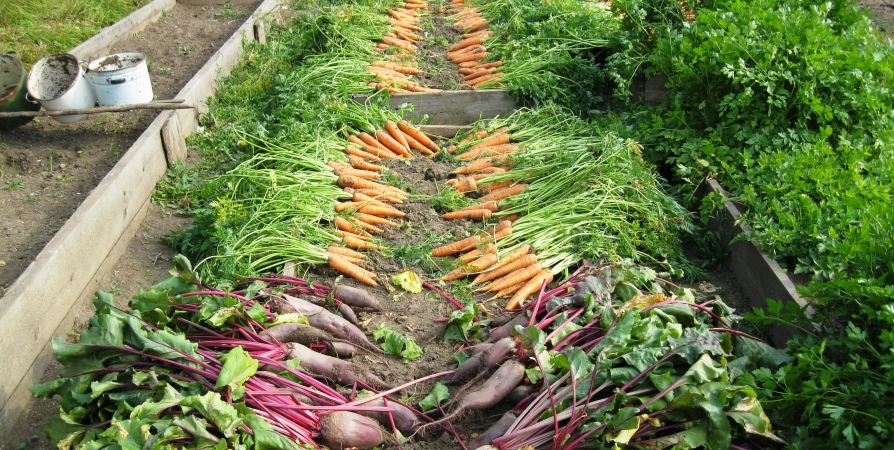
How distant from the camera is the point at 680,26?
17.2 feet

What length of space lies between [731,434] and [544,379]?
0.76 metres

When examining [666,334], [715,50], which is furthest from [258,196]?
[715,50]

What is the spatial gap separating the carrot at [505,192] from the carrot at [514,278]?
802 mm

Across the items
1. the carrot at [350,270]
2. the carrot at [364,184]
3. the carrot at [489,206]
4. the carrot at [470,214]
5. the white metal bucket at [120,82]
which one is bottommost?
the carrot at [350,270]

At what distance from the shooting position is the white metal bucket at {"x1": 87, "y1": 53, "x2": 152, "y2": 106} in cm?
542

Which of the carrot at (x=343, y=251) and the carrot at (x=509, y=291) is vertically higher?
the carrot at (x=343, y=251)

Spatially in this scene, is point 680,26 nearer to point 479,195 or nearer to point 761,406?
point 479,195

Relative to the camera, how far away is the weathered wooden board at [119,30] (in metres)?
6.38

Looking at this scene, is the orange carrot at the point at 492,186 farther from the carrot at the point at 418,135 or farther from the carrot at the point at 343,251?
the carrot at the point at 343,251

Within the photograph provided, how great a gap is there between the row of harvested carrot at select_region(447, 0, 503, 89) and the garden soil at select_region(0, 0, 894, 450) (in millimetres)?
215

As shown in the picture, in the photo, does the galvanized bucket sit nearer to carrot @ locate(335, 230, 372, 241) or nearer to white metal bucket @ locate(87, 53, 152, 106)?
white metal bucket @ locate(87, 53, 152, 106)

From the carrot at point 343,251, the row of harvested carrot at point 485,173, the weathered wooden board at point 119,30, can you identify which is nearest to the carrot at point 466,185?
the row of harvested carrot at point 485,173

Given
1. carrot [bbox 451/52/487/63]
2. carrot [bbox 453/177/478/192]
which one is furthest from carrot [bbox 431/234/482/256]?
carrot [bbox 451/52/487/63]

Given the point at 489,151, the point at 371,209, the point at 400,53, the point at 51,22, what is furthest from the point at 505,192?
the point at 51,22
